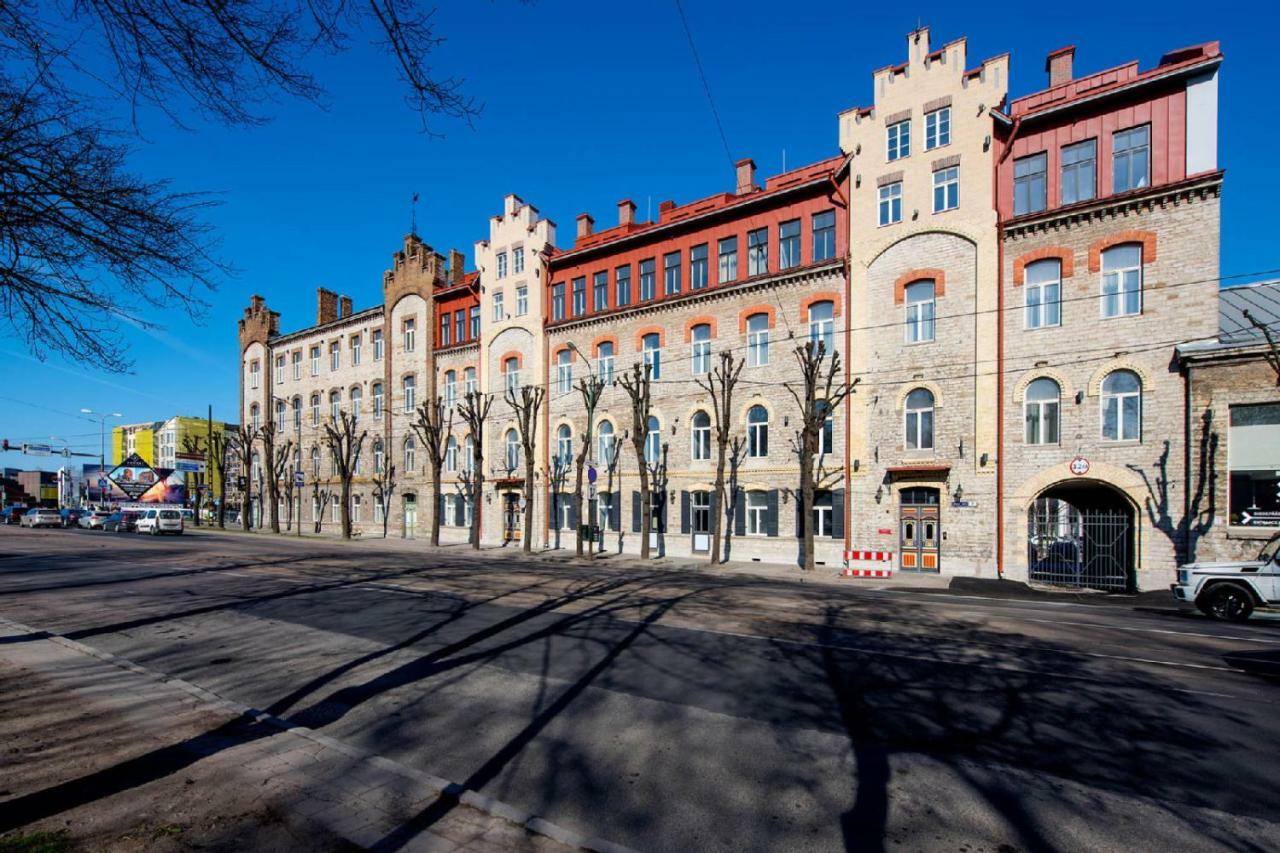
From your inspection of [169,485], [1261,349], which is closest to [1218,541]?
[1261,349]

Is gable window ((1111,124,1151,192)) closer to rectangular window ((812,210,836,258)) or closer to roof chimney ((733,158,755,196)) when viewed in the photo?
rectangular window ((812,210,836,258))

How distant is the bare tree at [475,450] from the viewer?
3388cm

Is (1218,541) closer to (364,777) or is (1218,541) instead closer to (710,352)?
(710,352)

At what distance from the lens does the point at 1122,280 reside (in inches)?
800

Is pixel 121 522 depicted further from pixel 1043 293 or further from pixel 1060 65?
pixel 1060 65

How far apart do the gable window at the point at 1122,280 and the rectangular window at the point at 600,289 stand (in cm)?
2046

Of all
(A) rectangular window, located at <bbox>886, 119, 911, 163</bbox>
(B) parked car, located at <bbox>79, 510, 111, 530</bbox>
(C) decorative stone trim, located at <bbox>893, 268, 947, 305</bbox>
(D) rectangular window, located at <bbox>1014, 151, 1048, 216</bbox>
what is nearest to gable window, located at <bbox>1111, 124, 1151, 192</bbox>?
(D) rectangular window, located at <bbox>1014, 151, 1048, 216</bbox>

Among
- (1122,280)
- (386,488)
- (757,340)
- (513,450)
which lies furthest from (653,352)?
(386,488)

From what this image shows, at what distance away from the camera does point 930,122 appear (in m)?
23.7

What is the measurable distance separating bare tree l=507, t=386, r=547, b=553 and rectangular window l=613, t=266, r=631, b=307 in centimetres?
634

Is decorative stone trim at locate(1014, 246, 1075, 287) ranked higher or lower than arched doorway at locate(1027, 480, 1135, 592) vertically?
higher

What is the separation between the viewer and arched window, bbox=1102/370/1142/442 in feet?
65.1

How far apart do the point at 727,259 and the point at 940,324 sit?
377 inches

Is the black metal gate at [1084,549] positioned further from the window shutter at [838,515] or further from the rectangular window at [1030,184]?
the rectangular window at [1030,184]
